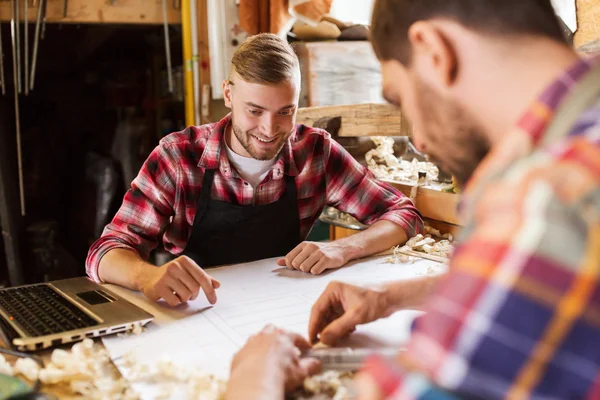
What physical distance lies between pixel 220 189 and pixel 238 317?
71cm

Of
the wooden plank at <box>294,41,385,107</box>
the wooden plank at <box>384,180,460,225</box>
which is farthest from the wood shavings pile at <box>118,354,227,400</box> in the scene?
the wooden plank at <box>294,41,385,107</box>

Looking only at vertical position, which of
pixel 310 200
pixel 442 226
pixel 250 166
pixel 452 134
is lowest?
pixel 442 226

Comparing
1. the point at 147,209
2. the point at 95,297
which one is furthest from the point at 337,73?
the point at 95,297


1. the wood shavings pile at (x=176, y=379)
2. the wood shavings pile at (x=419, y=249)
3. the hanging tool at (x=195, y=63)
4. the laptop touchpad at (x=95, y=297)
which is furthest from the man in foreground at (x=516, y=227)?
the hanging tool at (x=195, y=63)

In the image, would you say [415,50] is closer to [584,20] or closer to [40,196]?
[584,20]

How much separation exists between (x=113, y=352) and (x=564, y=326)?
859 mm

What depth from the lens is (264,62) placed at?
5.54 ft

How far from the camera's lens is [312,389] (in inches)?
34.1

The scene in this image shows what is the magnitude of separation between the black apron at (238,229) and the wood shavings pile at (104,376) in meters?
0.83

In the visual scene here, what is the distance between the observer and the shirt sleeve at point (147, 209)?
1.63 meters

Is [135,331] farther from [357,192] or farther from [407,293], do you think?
[357,192]

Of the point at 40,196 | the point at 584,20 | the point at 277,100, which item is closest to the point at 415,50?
the point at 277,100

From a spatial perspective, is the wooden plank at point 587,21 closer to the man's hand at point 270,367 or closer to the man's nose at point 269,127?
the man's nose at point 269,127

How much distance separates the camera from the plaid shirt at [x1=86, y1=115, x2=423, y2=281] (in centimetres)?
170
